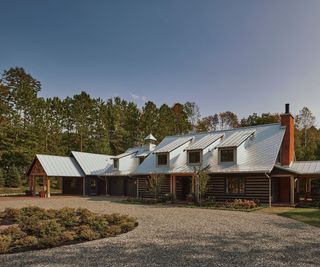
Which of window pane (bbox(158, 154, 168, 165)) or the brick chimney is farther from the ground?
the brick chimney

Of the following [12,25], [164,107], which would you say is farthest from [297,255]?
[164,107]

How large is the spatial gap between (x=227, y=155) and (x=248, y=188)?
302 centimetres

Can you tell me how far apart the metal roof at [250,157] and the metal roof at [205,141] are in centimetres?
72

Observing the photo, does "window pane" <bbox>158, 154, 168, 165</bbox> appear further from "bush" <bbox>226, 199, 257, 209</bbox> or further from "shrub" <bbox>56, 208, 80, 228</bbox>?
"shrub" <bbox>56, 208, 80, 228</bbox>

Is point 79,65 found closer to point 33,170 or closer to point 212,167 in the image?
point 212,167

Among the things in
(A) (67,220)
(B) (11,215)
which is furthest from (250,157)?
(B) (11,215)

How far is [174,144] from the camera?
95.6ft

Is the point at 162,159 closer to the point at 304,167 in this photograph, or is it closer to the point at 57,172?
the point at 304,167

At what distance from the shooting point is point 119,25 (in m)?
17.0

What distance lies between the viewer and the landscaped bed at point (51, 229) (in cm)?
952

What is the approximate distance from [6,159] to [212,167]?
110 feet

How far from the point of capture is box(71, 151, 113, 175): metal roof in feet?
119

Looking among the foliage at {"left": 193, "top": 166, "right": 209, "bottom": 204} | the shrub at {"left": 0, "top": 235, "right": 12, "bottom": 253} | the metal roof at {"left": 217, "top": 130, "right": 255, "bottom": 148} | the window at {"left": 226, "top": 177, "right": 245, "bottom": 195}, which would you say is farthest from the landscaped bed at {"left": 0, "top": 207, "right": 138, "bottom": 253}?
the metal roof at {"left": 217, "top": 130, "right": 255, "bottom": 148}

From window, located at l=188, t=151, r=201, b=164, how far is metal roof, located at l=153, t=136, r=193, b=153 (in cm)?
191
